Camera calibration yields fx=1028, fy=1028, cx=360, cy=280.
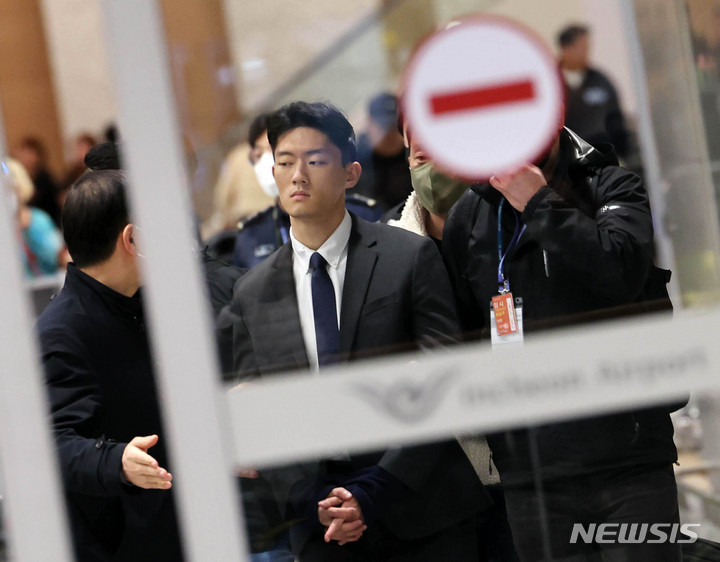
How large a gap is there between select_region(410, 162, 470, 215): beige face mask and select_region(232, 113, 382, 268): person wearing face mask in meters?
0.17

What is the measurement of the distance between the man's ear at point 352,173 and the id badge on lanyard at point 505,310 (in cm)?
31

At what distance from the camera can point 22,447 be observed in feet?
5.91

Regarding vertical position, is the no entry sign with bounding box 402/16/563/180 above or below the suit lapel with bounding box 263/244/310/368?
above

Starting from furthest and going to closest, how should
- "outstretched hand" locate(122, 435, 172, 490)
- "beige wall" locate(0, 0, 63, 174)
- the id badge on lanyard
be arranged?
1. "beige wall" locate(0, 0, 63, 174)
2. "outstretched hand" locate(122, 435, 172, 490)
3. the id badge on lanyard

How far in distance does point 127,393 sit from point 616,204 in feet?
3.91

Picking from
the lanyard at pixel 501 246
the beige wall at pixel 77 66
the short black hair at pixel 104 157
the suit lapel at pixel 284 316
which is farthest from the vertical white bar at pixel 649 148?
the short black hair at pixel 104 157

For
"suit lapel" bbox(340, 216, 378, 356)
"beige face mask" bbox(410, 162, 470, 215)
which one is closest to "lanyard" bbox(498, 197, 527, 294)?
"beige face mask" bbox(410, 162, 470, 215)

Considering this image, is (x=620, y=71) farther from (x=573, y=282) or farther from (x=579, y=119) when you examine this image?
(x=573, y=282)

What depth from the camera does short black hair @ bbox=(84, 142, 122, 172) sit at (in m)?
2.77

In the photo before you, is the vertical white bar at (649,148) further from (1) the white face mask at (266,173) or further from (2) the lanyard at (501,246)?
(1) the white face mask at (266,173)

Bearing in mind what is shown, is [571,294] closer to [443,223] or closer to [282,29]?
[443,223]

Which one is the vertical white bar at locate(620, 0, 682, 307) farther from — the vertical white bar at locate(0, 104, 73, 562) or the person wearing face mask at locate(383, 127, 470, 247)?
the vertical white bar at locate(0, 104, 73, 562)

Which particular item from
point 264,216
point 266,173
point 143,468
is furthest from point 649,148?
point 264,216

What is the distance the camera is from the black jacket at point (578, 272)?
189 centimetres
